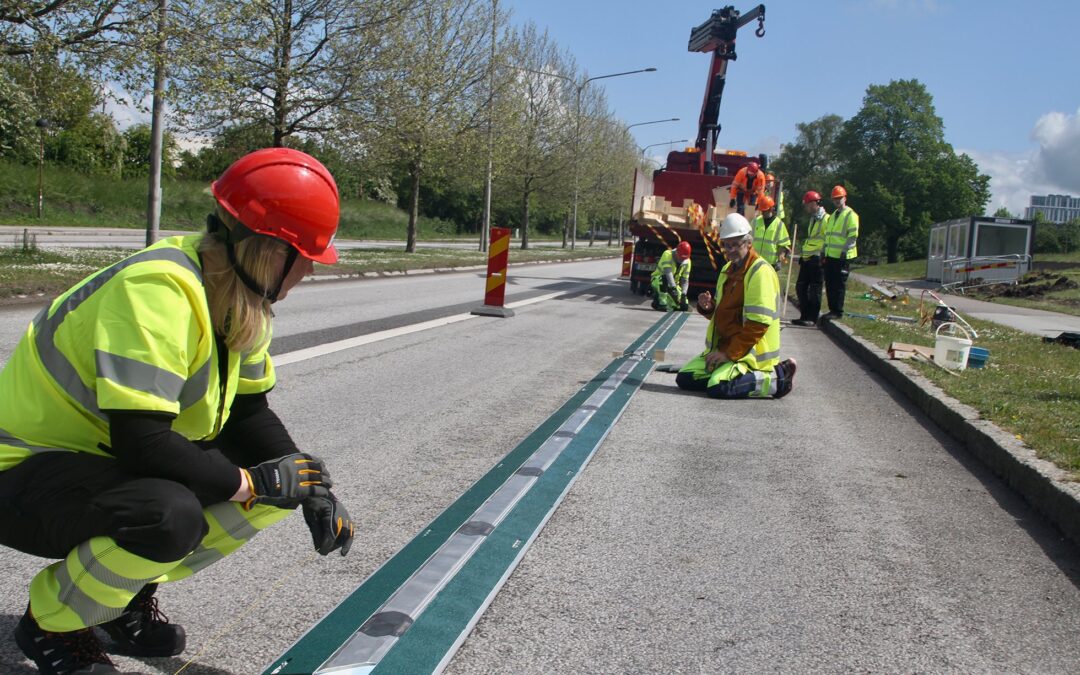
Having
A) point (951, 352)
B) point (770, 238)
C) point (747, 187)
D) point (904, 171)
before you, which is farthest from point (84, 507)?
point (904, 171)

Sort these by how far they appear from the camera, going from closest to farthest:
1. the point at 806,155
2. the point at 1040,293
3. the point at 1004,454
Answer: the point at 1004,454 < the point at 1040,293 < the point at 806,155

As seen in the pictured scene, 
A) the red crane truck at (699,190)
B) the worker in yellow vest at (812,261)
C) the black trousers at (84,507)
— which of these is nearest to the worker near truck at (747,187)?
the red crane truck at (699,190)

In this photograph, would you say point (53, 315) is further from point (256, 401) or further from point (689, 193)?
point (689, 193)

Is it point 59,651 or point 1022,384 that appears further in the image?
point 1022,384

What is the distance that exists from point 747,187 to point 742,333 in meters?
10.4

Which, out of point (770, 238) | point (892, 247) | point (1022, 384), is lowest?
Answer: point (1022, 384)

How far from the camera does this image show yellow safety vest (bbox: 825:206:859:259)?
47.0 feet

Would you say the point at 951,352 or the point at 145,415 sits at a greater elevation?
the point at 145,415

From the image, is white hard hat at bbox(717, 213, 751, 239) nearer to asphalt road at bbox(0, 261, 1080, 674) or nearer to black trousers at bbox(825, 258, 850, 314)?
asphalt road at bbox(0, 261, 1080, 674)

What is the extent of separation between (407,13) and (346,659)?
23290 millimetres

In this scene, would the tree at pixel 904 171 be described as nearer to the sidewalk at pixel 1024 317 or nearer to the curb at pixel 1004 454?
the sidewalk at pixel 1024 317

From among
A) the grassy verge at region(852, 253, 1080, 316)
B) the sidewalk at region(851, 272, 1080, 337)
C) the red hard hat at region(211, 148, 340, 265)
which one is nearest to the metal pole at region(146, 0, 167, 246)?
the red hard hat at region(211, 148, 340, 265)

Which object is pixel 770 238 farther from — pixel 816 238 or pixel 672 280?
pixel 672 280

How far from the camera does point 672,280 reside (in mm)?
16609
